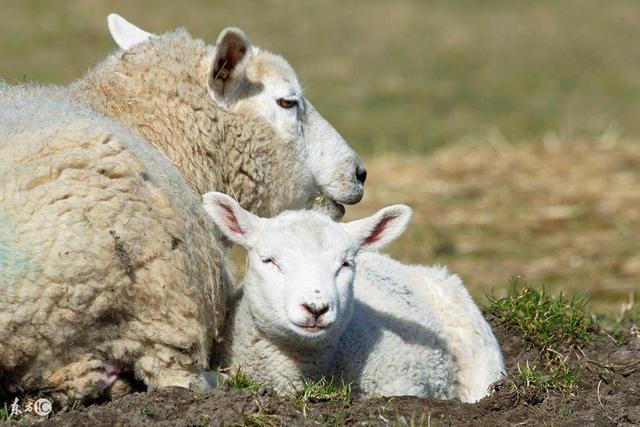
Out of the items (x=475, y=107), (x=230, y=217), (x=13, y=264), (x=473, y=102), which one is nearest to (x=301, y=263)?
(x=230, y=217)

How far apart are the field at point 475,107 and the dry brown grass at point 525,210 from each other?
26 mm

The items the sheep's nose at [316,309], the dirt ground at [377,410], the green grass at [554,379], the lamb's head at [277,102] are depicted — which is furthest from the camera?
the lamb's head at [277,102]

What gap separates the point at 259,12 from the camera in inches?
952

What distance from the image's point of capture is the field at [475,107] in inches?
479

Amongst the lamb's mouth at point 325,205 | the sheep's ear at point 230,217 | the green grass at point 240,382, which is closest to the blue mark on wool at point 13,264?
the sheep's ear at point 230,217

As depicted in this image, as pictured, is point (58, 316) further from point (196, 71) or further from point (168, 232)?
point (196, 71)

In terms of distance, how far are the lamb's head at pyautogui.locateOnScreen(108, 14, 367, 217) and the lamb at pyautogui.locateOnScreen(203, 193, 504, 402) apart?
2.76 feet

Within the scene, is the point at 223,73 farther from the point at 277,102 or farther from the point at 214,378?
the point at 214,378

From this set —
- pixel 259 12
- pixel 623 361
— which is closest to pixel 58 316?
pixel 623 361

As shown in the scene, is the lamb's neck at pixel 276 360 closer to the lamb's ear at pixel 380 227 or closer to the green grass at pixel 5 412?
the lamb's ear at pixel 380 227

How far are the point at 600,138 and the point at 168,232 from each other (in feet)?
37.7

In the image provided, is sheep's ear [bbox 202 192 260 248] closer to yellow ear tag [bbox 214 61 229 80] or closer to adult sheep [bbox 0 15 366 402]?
adult sheep [bbox 0 15 366 402]

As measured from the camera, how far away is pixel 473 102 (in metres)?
20.1
